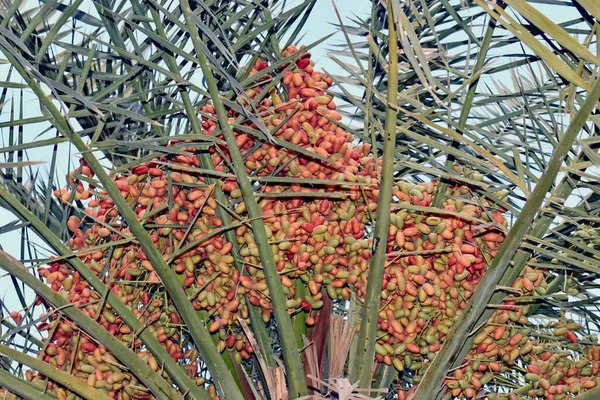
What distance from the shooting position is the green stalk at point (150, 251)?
159 cm

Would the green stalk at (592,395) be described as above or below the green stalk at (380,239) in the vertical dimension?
below

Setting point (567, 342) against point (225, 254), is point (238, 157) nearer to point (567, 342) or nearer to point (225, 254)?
point (225, 254)

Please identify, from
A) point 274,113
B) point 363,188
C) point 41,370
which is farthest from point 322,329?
point 41,370

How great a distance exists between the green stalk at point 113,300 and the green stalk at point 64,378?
0.16m

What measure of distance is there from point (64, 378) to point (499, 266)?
3.09 ft

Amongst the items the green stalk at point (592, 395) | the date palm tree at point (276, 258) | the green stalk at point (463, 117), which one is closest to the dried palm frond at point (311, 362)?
the date palm tree at point (276, 258)

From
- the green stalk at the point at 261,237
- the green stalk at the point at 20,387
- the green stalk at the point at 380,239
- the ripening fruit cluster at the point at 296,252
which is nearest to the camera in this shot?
the green stalk at the point at 380,239

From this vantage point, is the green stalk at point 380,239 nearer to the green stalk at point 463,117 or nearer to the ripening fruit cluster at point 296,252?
the ripening fruit cluster at point 296,252

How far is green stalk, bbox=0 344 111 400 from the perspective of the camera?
166cm

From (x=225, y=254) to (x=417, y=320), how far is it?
0.47 m

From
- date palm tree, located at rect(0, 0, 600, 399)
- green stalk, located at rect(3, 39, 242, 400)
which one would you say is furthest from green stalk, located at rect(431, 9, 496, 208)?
green stalk, located at rect(3, 39, 242, 400)

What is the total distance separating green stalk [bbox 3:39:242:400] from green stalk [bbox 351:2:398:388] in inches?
12.5

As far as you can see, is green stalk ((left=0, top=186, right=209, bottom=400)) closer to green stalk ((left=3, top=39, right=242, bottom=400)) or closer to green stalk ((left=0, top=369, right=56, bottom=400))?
green stalk ((left=3, top=39, right=242, bottom=400))

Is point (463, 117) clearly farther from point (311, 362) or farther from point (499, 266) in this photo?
point (311, 362)
